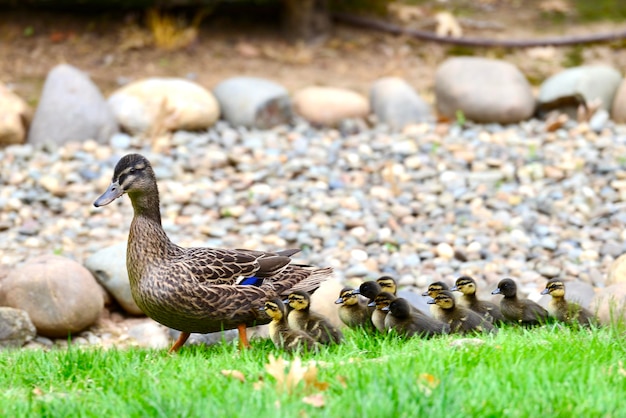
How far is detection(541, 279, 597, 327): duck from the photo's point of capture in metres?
5.87

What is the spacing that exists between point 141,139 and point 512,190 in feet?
13.9

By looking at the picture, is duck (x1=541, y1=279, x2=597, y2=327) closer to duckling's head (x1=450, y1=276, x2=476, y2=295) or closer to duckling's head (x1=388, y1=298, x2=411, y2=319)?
duckling's head (x1=450, y1=276, x2=476, y2=295)

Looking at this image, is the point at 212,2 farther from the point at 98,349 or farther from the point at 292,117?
the point at 98,349

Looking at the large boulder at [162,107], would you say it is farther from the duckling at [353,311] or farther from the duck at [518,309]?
the duck at [518,309]

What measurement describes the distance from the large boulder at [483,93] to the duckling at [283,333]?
654cm

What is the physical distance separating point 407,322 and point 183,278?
4.45 feet

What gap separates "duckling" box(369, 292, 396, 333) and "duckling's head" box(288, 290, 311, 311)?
0.43 meters

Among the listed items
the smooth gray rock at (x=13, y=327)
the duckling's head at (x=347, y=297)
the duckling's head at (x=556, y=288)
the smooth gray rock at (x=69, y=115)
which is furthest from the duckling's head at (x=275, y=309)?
the smooth gray rock at (x=69, y=115)

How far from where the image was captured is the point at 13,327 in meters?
6.68

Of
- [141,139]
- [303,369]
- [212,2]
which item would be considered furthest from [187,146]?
[303,369]

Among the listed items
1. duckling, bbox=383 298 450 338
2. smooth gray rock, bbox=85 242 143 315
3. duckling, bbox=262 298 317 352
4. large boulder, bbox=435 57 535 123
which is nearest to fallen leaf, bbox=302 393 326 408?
duckling, bbox=262 298 317 352

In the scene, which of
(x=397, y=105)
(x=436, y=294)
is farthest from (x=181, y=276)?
(x=397, y=105)

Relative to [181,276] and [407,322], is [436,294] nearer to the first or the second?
[407,322]

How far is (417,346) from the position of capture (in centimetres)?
511
